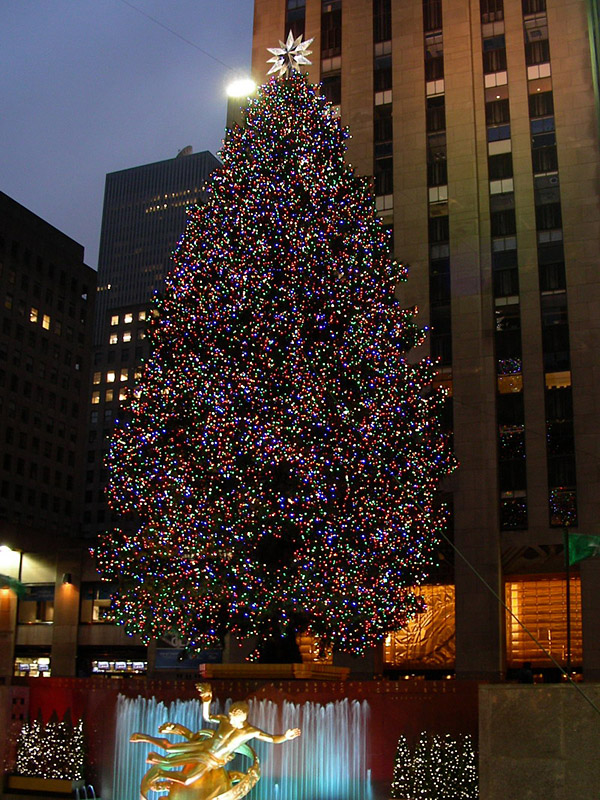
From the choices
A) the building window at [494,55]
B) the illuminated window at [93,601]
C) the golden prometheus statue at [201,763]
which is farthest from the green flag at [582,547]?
the building window at [494,55]

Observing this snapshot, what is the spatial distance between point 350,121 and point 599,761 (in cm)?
3757

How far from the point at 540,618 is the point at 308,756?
76.5ft

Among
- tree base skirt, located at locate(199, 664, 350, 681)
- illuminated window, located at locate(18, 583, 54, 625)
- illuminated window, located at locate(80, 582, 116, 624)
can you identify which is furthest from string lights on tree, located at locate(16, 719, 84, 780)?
illuminated window, located at locate(18, 583, 54, 625)

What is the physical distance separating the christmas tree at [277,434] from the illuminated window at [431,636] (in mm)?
12587

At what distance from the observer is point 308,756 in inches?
803

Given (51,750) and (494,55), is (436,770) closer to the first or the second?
(51,750)

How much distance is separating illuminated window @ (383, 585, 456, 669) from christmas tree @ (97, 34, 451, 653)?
1259 centimetres

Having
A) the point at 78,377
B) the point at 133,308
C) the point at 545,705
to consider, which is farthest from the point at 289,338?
the point at 133,308

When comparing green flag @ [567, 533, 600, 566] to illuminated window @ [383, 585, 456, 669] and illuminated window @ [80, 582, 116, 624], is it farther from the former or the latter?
illuminated window @ [80, 582, 116, 624]

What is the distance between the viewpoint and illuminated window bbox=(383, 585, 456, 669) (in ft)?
132

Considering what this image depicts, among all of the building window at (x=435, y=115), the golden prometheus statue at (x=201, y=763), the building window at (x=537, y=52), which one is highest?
the building window at (x=537, y=52)

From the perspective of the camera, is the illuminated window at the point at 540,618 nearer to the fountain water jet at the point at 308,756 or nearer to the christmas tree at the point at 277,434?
the christmas tree at the point at 277,434

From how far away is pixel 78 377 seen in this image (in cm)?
11469

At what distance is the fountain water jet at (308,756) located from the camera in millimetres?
19969
